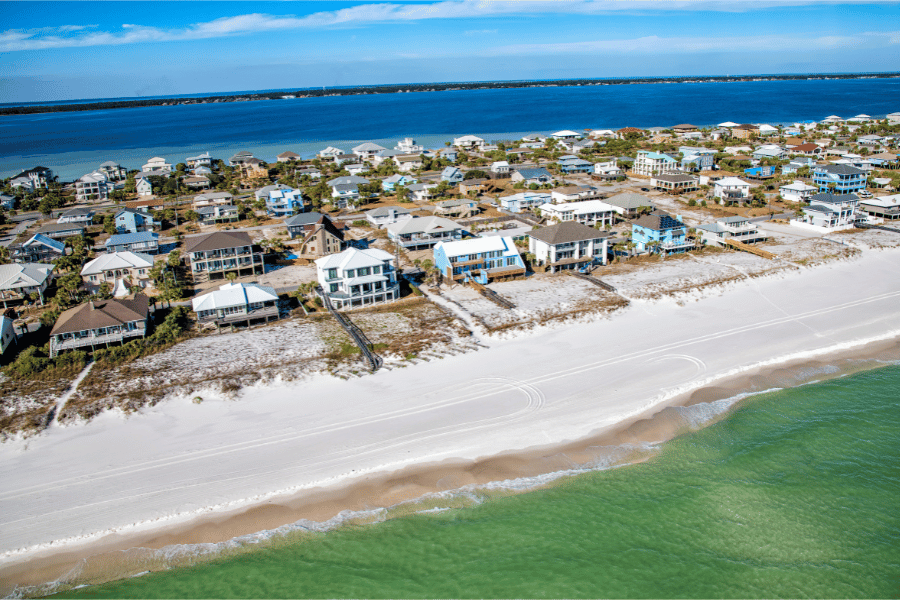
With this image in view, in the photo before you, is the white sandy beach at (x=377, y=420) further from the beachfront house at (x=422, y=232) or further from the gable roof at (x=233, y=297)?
the beachfront house at (x=422, y=232)

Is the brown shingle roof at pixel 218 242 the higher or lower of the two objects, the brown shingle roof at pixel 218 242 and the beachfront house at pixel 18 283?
the higher

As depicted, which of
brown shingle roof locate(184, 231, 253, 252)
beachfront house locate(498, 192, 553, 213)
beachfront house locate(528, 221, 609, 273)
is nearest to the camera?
brown shingle roof locate(184, 231, 253, 252)

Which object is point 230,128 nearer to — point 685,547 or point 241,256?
point 241,256

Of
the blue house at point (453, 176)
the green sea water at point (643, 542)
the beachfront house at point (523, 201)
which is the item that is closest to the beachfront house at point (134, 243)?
the beachfront house at point (523, 201)

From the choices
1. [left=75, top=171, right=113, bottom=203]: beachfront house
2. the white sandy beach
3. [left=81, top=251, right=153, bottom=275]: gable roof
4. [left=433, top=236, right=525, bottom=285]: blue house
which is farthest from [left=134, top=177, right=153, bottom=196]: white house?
the white sandy beach

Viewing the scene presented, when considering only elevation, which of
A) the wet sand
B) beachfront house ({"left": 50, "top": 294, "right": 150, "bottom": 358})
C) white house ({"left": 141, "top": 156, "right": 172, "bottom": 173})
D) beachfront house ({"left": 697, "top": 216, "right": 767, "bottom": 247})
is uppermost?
white house ({"left": 141, "top": 156, "right": 172, "bottom": 173})

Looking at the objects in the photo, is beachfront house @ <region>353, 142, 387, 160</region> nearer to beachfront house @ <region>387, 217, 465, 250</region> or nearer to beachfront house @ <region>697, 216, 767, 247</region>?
beachfront house @ <region>387, 217, 465, 250</region>

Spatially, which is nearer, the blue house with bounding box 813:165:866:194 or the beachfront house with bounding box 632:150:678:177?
the blue house with bounding box 813:165:866:194
